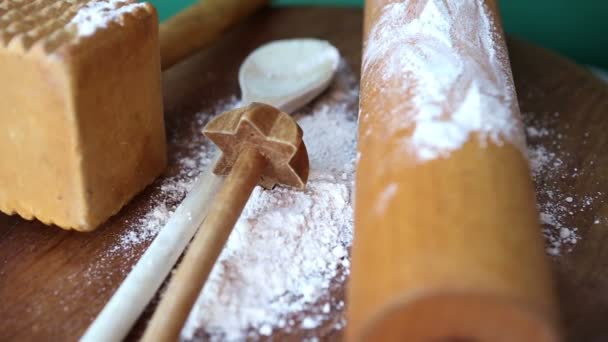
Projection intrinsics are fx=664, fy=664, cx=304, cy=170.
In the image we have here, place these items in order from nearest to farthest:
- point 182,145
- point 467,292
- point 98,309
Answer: point 467,292 < point 98,309 < point 182,145

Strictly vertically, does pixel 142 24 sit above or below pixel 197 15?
above

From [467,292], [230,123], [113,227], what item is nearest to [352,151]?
[230,123]

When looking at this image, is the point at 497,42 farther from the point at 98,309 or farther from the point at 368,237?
the point at 98,309

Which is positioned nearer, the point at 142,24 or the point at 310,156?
the point at 142,24

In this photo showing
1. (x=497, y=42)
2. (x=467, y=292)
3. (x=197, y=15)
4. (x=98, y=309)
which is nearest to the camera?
(x=467, y=292)

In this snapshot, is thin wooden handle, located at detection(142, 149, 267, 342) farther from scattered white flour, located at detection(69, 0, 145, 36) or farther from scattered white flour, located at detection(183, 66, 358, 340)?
scattered white flour, located at detection(69, 0, 145, 36)

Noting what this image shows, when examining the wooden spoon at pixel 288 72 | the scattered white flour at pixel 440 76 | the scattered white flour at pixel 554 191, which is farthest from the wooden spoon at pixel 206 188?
the scattered white flour at pixel 554 191

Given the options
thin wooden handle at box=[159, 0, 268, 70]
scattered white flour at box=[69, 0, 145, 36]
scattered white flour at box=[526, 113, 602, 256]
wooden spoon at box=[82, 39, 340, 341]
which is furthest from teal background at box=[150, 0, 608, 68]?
scattered white flour at box=[69, 0, 145, 36]

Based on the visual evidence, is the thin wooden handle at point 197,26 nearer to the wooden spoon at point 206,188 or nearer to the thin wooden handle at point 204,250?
the wooden spoon at point 206,188
